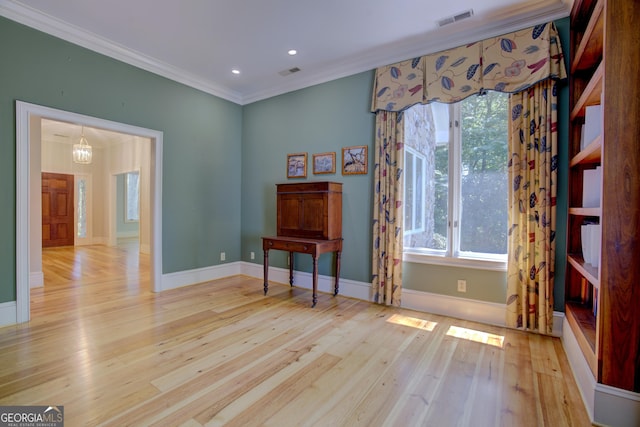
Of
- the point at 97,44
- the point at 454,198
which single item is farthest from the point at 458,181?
the point at 97,44

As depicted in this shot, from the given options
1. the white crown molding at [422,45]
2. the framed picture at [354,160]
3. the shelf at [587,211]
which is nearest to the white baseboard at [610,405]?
the shelf at [587,211]

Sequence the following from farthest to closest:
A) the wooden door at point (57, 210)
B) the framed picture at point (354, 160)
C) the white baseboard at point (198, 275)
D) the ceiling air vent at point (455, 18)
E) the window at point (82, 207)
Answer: the window at point (82, 207)
the wooden door at point (57, 210)
the white baseboard at point (198, 275)
the framed picture at point (354, 160)
the ceiling air vent at point (455, 18)

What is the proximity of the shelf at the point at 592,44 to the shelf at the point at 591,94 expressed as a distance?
9.8 inches

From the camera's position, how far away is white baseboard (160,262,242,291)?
3969mm

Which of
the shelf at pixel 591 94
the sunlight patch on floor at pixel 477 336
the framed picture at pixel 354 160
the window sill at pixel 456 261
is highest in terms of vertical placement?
the shelf at pixel 591 94

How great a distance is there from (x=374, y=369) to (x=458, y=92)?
104 inches

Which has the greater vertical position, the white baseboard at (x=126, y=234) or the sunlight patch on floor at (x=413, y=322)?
the white baseboard at (x=126, y=234)

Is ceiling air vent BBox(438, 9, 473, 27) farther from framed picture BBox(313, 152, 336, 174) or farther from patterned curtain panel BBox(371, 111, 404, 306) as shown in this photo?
framed picture BBox(313, 152, 336, 174)

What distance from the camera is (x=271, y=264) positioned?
14.8ft

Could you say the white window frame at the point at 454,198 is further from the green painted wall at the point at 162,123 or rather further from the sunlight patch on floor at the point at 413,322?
the green painted wall at the point at 162,123

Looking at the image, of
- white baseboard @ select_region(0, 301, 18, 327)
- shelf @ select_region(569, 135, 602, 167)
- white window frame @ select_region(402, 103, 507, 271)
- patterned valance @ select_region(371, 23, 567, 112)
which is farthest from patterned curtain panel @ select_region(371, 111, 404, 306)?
white baseboard @ select_region(0, 301, 18, 327)

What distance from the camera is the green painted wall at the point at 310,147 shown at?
12.0 ft

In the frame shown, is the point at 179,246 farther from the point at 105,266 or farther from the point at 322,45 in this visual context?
the point at 322,45

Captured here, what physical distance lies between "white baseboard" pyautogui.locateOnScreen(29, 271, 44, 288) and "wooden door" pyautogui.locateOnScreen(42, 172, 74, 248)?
4564 mm
